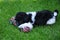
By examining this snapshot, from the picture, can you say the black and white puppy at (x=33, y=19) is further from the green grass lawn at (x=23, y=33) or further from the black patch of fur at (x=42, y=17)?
the green grass lawn at (x=23, y=33)

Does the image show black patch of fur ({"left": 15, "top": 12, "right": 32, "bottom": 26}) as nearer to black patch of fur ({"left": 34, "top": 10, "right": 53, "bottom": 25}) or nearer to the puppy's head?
the puppy's head

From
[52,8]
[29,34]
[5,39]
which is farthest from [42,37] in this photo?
[52,8]

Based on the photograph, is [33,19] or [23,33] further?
[33,19]

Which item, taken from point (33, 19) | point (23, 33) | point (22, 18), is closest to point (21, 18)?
point (22, 18)

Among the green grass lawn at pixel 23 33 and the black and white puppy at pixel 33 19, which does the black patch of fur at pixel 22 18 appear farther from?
the green grass lawn at pixel 23 33

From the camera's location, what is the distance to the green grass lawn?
19.8 feet

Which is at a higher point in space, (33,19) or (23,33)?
(33,19)

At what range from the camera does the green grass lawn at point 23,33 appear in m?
6.04

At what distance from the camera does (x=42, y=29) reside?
20.8 feet

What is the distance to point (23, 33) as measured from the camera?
241 inches

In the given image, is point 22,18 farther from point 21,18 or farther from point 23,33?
point 23,33

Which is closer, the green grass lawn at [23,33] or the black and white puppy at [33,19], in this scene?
the green grass lawn at [23,33]

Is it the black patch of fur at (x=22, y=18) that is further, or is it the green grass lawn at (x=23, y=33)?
the black patch of fur at (x=22, y=18)

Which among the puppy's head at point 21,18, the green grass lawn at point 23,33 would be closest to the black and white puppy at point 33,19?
the puppy's head at point 21,18
